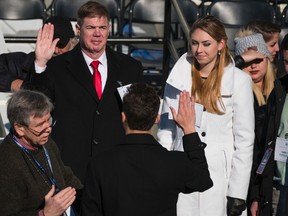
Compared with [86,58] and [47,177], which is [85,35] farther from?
[47,177]

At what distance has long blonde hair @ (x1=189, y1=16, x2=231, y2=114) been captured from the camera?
432 cm

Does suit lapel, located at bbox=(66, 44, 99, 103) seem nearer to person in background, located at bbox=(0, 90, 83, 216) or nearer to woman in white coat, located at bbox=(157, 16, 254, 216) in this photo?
woman in white coat, located at bbox=(157, 16, 254, 216)

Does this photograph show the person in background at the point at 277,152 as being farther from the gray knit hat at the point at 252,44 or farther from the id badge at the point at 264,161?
the gray knit hat at the point at 252,44

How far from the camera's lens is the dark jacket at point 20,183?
3367mm

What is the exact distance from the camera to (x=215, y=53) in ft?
14.3

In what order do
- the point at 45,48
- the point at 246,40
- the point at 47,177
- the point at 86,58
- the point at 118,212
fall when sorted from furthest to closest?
the point at 246,40, the point at 86,58, the point at 45,48, the point at 47,177, the point at 118,212

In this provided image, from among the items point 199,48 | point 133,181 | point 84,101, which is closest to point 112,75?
point 84,101

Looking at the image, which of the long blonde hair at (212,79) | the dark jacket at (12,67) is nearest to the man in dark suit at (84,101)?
the long blonde hair at (212,79)

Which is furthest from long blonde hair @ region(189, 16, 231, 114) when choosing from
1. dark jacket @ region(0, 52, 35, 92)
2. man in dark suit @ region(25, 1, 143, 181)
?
dark jacket @ region(0, 52, 35, 92)

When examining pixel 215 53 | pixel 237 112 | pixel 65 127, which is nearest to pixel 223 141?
pixel 237 112

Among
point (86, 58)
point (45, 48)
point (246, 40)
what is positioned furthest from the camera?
point (246, 40)

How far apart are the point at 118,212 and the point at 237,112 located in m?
1.33

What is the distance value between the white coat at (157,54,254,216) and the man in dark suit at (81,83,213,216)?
1.04 metres

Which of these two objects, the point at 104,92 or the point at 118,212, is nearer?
the point at 118,212
